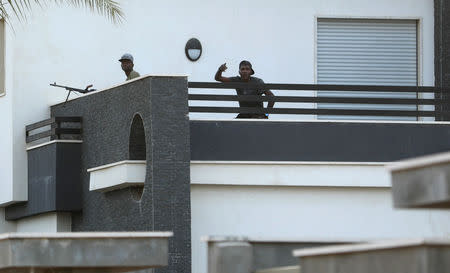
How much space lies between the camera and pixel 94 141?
22297 mm

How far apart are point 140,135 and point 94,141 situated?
137 centimetres

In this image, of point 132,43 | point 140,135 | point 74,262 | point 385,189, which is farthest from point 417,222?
point 74,262

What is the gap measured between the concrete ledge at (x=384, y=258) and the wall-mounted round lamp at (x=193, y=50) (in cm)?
1369

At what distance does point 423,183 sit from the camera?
8922 mm

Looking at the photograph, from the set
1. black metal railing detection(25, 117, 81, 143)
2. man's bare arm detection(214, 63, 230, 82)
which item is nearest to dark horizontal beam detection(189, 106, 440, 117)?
man's bare arm detection(214, 63, 230, 82)

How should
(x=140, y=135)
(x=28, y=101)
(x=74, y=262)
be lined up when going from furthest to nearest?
(x=28, y=101)
(x=140, y=135)
(x=74, y=262)

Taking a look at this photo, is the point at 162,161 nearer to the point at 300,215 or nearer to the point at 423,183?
the point at 300,215

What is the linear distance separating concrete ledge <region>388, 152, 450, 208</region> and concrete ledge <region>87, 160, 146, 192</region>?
468 inches

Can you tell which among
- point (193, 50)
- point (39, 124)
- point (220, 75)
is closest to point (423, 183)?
point (220, 75)

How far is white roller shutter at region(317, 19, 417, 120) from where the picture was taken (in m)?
24.7

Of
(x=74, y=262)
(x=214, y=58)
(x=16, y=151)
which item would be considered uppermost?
(x=214, y=58)

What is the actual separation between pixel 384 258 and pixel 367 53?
15287 mm

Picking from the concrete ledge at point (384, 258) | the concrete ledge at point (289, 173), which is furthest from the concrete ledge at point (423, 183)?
the concrete ledge at point (289, 173)

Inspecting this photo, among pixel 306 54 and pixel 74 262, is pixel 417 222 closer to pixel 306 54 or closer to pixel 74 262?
pixel 306 54
